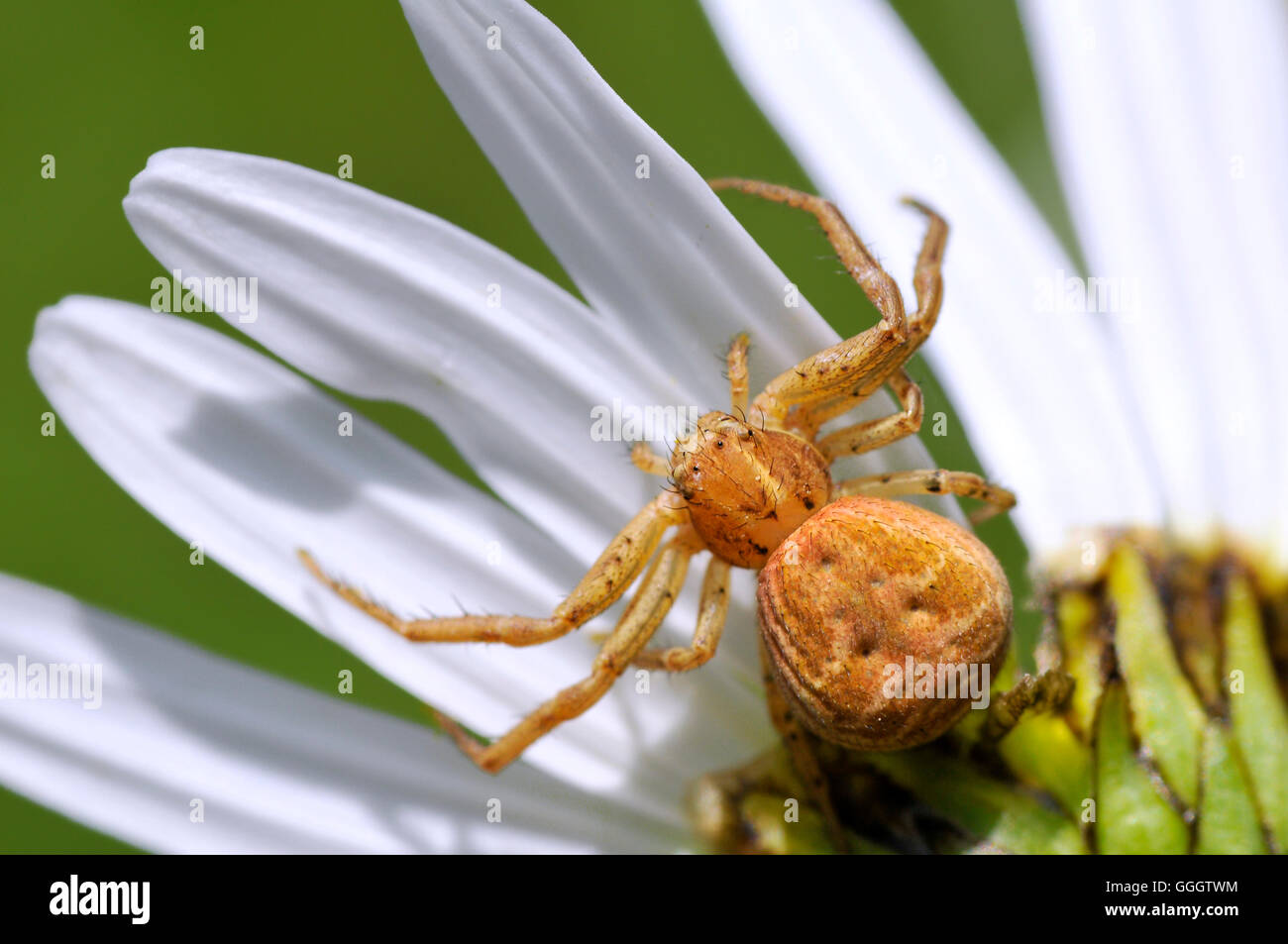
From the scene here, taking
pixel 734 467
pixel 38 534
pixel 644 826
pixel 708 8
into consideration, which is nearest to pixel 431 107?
pixel 708 8

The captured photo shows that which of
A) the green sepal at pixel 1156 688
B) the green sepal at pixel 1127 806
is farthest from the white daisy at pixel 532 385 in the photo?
the green sepal at pixel 1127 806

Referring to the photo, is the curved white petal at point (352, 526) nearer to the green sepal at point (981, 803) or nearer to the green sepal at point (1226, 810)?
the green sepal at point (981, 803)

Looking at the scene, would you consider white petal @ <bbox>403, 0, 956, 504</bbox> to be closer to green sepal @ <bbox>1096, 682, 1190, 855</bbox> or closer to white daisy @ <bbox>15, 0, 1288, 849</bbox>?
white daisy @ <bbox>15, 0, 1288, 849</bbox>

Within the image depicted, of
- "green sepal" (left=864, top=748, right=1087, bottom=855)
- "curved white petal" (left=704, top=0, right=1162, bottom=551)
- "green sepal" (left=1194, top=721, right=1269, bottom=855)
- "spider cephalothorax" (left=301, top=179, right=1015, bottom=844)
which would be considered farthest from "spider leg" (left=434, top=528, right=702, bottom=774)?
"green sepal" (left=1194, top=721, right=1269, bottom=855)

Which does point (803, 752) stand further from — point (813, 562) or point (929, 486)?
point (929, 486)

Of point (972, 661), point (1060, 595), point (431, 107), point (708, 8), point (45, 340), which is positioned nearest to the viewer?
point (972, 661)

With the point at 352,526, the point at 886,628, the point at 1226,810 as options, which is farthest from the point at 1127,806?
the point at 352,526
